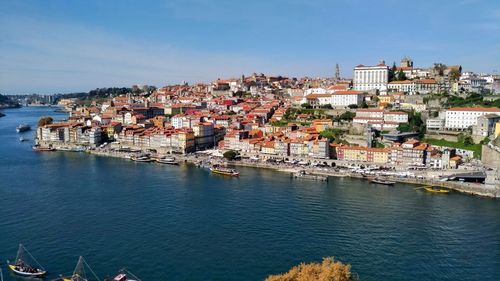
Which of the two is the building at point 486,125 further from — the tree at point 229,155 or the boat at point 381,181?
the tree at point 229,155

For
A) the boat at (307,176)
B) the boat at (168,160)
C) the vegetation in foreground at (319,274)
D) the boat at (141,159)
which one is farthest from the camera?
the boat at (141,159)

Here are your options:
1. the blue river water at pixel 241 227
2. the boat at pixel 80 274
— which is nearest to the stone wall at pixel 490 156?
the blue river water at pixel 241 227

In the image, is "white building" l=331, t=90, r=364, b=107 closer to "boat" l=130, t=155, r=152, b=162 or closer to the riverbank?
the riverbank

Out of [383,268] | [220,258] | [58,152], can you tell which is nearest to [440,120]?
[383,268]

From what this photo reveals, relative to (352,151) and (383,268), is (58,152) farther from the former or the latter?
(383,268)

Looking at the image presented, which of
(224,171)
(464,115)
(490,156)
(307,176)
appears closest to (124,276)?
(224,171)

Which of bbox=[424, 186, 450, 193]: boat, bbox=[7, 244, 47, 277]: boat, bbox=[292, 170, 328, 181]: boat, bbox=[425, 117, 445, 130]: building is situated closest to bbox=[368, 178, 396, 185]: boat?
bbox=[424, 186, 450, 193]: boat

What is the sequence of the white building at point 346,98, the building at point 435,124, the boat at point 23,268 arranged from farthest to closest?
the white building at point 346,98 → the building at point 435,124 → the boat at point 23,268
